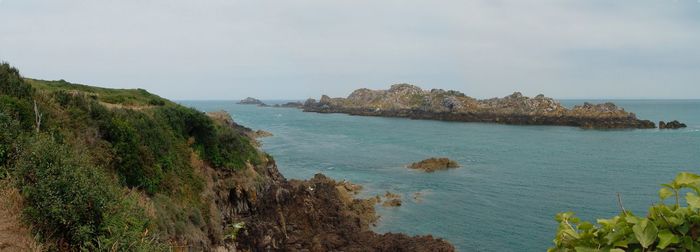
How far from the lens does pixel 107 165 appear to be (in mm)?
16656

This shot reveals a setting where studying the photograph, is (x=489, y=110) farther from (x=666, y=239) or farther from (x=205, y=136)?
(x=666, y=239)

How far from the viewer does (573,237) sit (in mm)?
3564

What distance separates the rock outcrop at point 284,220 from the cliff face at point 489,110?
8906cm

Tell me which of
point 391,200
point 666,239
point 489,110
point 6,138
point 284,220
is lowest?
point 391,200

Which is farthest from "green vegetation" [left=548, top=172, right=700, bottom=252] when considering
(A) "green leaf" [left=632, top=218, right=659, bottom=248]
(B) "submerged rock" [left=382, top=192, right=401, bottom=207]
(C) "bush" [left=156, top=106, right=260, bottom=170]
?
(B) "submerged rock" [left=382, top=192, right=401, bottom=207]

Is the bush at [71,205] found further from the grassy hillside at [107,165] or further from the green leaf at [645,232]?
the green leaf at [645,232]

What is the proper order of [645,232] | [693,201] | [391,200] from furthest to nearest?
[391,200] → [645,232] → [693,201]

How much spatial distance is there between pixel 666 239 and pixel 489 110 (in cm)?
12851

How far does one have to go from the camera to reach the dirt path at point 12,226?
8289 mm

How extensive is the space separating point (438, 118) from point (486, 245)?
3981 inches

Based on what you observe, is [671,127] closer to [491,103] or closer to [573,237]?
[491,103]

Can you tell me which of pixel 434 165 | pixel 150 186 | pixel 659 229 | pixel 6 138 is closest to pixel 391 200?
pixel 434 165

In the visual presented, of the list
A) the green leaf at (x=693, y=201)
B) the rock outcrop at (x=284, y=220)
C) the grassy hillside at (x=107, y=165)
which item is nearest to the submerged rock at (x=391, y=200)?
the rock outcrop at (x=284, y=220)

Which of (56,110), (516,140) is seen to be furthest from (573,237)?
(516,140)
